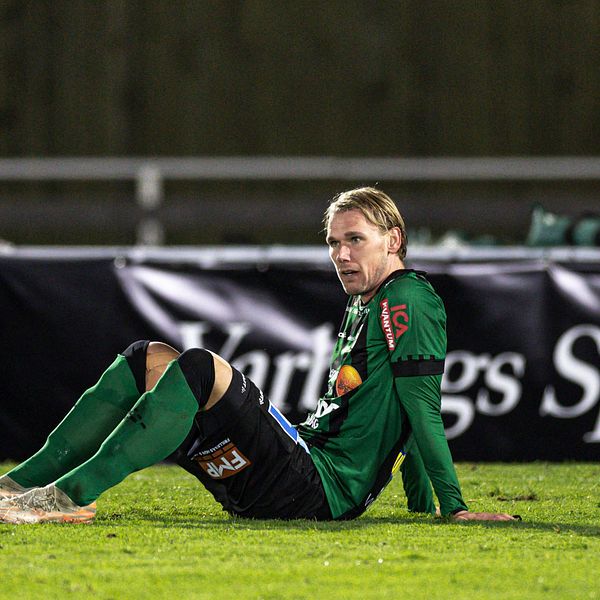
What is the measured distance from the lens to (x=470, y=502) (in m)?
4.49

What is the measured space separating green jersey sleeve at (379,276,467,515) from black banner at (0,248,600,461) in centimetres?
216

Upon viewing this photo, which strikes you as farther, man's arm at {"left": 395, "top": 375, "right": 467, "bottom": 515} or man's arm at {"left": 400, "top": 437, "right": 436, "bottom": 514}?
man's arm at {"left": 400, "top": 437, "right": 436, "bottom": 514}

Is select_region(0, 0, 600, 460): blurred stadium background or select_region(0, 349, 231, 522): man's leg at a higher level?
select_region(0, 0, 600, 460): blurred stadium background

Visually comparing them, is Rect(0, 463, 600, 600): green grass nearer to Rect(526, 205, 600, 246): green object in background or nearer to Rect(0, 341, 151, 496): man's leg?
Rect(0, 341, 151, 496): man's leg

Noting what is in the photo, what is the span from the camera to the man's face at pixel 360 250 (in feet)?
12.5

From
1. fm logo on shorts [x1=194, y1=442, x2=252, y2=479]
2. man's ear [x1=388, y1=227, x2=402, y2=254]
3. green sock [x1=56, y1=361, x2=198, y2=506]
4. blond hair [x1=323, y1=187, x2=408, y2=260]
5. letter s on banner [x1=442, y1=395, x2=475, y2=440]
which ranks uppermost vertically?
blond hair [x1=323, y1=187, x2=408, y2=260]

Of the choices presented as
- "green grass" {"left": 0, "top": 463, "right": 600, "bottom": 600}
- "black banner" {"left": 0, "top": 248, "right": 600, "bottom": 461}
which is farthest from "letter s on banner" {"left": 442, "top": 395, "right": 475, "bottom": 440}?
"green grass" {"left": 0, "top": 463, "right": 600, "bottom": 600}

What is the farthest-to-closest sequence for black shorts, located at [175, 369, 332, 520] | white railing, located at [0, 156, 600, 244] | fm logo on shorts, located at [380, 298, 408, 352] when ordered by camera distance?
white railing, located at [0, 156, 600, 244] → fm logo on shorts, located at [380, 298, 408, 352] → black shorts, located at [175, 369, 332, 520]

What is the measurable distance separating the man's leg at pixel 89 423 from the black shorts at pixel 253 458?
0.80 feet

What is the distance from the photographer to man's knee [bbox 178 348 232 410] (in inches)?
139

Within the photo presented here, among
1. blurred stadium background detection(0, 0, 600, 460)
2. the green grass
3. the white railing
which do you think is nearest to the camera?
the green grass
